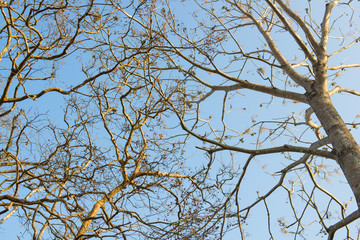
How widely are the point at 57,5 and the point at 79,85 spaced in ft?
4.21

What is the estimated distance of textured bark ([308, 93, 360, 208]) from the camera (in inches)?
122

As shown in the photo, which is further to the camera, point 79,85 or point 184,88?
point 184,88

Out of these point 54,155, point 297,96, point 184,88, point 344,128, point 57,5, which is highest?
point 57,5

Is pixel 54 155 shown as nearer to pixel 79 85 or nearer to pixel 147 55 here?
pixel 79 85

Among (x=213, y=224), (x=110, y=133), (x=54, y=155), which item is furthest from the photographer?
(x=110, y=133)

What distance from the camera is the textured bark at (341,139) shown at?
310cm

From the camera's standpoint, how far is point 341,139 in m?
3.39

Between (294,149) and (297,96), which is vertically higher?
(297,96)

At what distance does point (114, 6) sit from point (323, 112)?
3759 mm

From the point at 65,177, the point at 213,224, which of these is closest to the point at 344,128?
the point at 213,224

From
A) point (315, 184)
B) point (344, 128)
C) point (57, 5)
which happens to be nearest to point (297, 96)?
point (344, 128)

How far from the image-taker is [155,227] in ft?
14.4

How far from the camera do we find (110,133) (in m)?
5.88

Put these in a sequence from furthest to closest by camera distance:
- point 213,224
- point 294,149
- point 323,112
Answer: point 213,224 < point 323,112 < point 294,149
